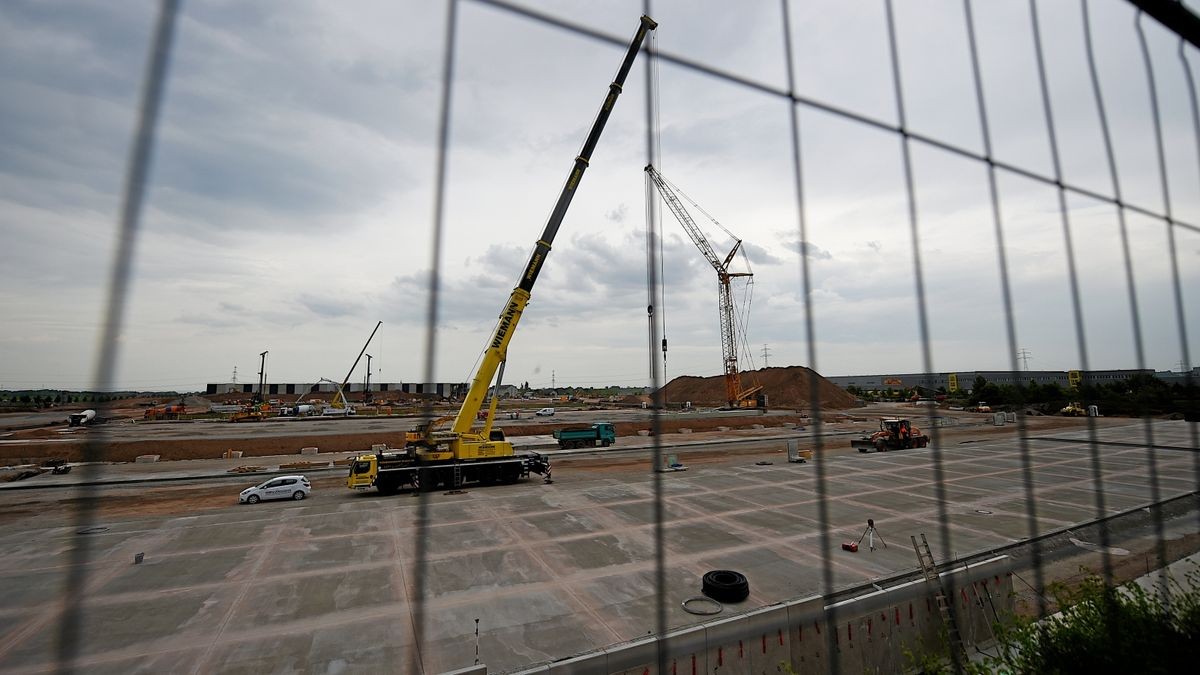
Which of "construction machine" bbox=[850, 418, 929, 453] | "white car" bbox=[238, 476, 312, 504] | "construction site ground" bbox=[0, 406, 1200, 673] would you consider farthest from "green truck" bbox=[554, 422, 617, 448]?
"white car" bbox=[238, 476, 312, 504]

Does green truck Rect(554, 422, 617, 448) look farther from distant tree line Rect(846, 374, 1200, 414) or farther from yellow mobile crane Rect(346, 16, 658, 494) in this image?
distant tree line Rect(846, 374, 1200, 414)

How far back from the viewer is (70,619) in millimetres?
1916

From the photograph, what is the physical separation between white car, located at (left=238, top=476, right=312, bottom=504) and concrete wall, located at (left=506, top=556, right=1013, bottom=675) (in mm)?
18703

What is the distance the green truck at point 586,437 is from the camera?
38.8 meters

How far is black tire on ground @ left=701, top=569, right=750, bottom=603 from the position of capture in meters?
10.6

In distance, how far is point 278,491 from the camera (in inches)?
813

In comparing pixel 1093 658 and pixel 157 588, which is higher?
pixel 1093 658

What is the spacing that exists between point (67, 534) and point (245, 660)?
46.4ft

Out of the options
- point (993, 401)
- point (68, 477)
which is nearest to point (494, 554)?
point (68, 477)

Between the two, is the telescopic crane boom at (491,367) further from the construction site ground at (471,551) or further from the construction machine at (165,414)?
the construction machine at (165,414)

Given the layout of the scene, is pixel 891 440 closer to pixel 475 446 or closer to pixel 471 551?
pixel 475 446

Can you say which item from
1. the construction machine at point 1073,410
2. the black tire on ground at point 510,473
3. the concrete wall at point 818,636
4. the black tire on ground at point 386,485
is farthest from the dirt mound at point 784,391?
the concrete wall at point 818,636

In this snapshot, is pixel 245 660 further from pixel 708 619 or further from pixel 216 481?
pixel 216 481

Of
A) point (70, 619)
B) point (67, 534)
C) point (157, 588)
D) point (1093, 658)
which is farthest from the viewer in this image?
point (67, 534)
